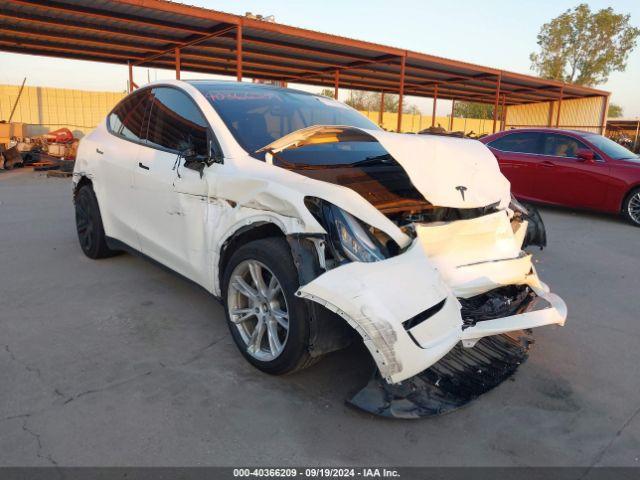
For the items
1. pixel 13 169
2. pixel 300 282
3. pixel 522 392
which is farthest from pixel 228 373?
pixel 13 169

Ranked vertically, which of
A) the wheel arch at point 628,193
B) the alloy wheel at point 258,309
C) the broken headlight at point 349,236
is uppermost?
the broken headlight at point 349,236

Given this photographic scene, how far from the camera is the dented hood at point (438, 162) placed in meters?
2.84

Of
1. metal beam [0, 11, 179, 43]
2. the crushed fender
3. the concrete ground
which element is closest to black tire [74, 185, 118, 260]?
the concrete ground

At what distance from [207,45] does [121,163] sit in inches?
406

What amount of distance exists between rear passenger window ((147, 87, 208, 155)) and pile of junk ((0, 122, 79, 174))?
11.1 m

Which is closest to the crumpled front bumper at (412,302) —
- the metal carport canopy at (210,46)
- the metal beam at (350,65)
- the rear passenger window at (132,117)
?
the rear passenger window at (132,117)

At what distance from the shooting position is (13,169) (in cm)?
1458

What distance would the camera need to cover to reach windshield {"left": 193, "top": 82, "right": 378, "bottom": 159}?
3311mm

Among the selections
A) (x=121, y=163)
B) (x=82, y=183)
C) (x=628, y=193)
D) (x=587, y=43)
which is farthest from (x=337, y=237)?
(x=587, y=43)

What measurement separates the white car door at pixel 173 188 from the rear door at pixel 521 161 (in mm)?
6735

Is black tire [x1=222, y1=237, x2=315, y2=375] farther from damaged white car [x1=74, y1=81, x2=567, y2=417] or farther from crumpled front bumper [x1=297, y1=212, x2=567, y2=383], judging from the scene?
crumpled front bumper [x1=297, y1=212, x2=567, y2=383]

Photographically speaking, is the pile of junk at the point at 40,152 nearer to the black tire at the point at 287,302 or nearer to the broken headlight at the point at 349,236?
the black tire at the point at 287,302

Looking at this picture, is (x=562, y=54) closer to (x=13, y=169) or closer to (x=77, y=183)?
(x=13, y=169)

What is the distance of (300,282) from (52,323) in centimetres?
216
